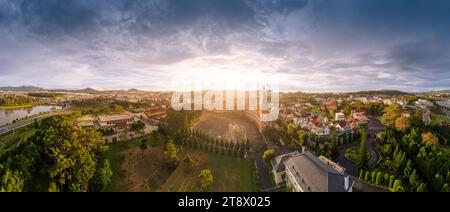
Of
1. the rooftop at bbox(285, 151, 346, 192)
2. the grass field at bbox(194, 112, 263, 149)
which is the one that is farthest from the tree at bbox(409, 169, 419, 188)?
the grass field at bbox(194, 112, 263, 149)

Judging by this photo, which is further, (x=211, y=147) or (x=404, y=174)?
(x=211, y=147)

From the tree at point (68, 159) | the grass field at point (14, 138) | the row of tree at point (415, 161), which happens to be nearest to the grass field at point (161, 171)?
the tree at point (68, 159)

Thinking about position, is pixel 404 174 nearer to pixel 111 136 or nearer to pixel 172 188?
pixel 172 188

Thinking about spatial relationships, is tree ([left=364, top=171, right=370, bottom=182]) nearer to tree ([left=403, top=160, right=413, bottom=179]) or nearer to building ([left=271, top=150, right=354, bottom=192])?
tree ([left=403, top=160, right=413, bottom=179])

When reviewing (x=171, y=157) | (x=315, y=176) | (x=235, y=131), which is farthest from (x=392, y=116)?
(x=171, y=157)

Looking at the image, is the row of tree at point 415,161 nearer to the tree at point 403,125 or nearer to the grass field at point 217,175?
the tree at point 403,125

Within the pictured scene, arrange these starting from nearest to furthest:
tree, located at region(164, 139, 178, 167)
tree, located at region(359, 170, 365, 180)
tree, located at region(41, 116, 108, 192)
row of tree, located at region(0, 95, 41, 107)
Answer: tree, located at region(41, 116, 108, 192) → tree, located at region(164, 139, 178, 167) → tree, located at region(359, 170, 365, 180) → row of tree, located at region(0, 95, 41, 107)

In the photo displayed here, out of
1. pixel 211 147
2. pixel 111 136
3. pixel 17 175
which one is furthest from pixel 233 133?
pixel 17 175
